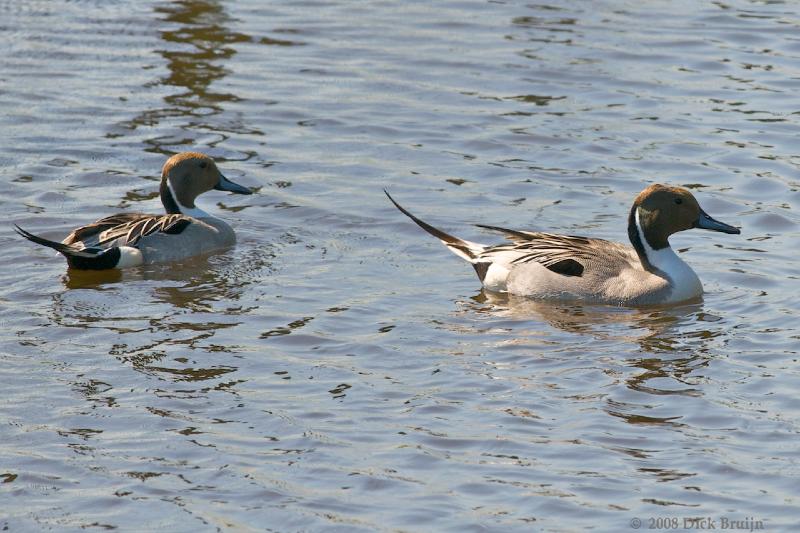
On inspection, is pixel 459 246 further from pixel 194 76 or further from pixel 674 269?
pixel 194 76

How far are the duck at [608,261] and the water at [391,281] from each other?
167mm

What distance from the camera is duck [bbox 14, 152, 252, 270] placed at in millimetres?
10148

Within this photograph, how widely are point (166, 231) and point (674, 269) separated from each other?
3.54 meters

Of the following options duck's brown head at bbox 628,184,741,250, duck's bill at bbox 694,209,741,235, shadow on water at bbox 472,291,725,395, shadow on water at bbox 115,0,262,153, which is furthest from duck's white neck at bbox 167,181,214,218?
duck's bill at bbox 694,209,741,235

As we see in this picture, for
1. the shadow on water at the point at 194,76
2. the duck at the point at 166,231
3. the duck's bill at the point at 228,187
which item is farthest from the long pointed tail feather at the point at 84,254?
the shadow on water at the point at 194,76

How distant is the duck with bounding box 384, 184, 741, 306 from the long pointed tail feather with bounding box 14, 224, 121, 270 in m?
1.96

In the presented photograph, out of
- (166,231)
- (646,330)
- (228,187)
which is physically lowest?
(646,330)

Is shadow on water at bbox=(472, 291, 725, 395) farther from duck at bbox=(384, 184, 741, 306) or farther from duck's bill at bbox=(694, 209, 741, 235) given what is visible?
duck's bill at bbox=(694, 209, 741, 235)

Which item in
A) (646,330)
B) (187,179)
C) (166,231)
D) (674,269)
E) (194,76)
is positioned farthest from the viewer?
(194,76)

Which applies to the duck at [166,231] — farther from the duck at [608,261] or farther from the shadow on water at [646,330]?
the shadow on water at [646,330]

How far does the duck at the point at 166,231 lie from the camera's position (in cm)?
1015

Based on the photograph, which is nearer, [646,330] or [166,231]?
[646,330]

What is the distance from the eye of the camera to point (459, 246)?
10.2 metres

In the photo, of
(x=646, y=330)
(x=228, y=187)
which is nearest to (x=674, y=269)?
(x=646, y=330)
